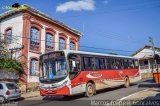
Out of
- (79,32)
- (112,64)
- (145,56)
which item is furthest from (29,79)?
(145,56)

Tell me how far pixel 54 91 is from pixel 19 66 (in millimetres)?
10189

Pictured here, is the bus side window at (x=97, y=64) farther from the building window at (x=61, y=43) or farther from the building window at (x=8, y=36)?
the building window at (x=61, y=43)

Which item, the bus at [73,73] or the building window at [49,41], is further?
the building window at [49,41]

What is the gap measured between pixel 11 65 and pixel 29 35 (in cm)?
403

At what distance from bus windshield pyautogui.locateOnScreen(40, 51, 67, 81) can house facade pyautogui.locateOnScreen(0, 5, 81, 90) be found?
9526 millimetres

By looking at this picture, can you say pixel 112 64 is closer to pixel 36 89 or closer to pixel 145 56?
pixel 36 89

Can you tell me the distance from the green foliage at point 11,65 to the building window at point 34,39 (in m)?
2.88

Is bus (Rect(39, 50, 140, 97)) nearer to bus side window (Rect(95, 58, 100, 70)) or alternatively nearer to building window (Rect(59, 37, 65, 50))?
bus side window (Rect(95, 58, 100, 70))

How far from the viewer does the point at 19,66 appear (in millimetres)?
24641

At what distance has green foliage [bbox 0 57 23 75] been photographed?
23.4 meters

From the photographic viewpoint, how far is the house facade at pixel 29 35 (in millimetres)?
25844

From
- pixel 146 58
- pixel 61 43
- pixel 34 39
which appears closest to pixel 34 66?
pixel 34 39

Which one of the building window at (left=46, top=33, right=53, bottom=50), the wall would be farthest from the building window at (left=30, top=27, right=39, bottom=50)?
the building window at (left=46, top=33, right=53, bottom=50)

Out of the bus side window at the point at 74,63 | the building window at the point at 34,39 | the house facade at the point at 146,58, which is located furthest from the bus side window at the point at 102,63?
the house facade at the point at 146,58
